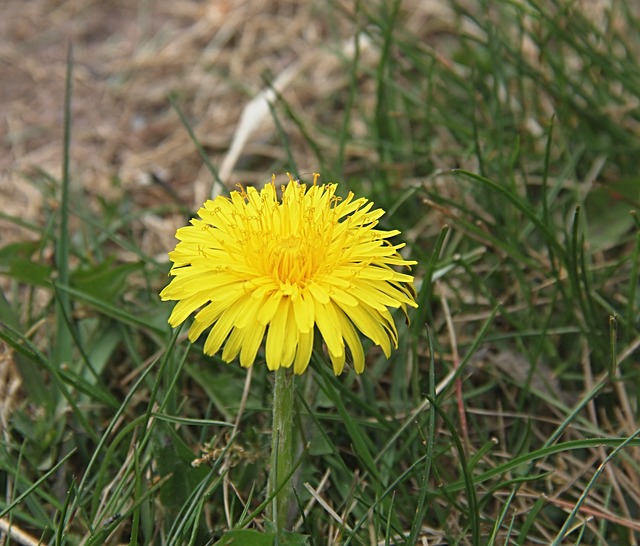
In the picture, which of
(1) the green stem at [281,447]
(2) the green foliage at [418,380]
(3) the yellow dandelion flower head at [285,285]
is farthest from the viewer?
(2) the green foliage at [418,380]

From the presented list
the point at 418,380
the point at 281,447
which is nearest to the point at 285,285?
the point at 281,447

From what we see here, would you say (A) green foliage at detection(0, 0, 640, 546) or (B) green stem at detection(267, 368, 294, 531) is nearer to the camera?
(B) green stem at detection(267, 368, 294, 531)

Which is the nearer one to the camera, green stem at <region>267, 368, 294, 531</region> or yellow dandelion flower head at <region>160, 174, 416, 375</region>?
yellow dandelion flower head at <region>160, 174, 416, 375</region>

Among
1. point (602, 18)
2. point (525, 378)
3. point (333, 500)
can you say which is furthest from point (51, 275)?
point (602, 18)

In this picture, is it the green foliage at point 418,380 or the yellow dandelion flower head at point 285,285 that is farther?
the green foliage at point 418,380

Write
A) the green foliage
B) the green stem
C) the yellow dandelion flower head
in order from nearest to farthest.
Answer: the yellow dandelion flower head → the green stem → the green foliage

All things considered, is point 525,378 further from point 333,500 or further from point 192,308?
point 192,308

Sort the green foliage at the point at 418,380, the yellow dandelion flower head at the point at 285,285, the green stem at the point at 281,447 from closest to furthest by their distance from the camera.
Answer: the yellow dandelion flower head at the point at 285,285, the green stem at the point at 281,447, the green foliage at the point at 418,380

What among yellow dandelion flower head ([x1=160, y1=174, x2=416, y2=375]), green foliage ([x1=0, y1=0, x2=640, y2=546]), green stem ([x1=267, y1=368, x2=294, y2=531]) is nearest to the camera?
yellow dandelion flower head ([x1=160, y1=174, x2=416, y2=375])

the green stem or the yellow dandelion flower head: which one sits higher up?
the yellow dandelion flower head
